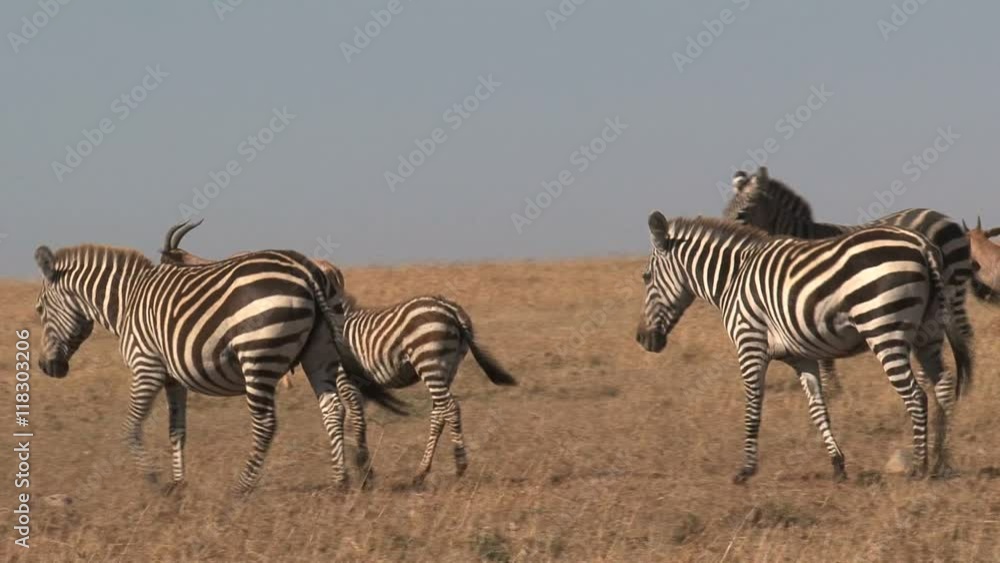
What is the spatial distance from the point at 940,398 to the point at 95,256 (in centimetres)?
673

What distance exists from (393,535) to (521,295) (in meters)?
18.4

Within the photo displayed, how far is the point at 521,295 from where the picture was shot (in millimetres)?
Answer: 25938

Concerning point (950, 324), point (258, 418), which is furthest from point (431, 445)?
point (950, 324)

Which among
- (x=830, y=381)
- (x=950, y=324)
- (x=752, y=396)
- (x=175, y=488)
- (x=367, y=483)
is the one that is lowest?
(x=175, y=488)

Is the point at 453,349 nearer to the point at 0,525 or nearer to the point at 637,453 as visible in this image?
the point at 637,453

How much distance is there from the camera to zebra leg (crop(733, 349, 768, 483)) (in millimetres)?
9469

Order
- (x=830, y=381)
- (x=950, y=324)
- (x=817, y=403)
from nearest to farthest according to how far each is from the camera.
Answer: (x=950, y=324)
(x=817, y=403)
(x=830, y=381)

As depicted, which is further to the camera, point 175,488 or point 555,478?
point 555,478

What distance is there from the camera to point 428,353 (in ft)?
32.7

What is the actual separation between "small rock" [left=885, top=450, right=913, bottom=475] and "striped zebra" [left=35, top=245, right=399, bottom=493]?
409 cm

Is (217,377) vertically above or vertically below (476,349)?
below

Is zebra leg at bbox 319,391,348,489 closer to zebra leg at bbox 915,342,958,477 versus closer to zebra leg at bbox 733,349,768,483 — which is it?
zebra leg at bbox 733,349,768,483

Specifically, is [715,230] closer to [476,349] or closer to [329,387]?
[476,349]

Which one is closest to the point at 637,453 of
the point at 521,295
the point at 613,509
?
the point at 613,509
